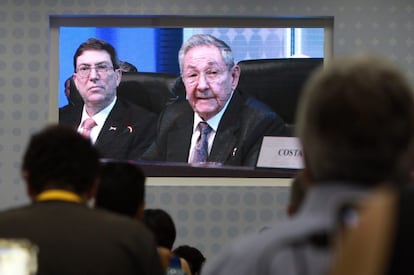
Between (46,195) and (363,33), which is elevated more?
(363,33)

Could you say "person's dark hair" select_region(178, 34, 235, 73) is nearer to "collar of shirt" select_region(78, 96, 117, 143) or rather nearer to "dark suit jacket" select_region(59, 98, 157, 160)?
"dark suit jacket" select_region(59, 98, 157, 160)

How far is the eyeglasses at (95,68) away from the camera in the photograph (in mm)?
7234

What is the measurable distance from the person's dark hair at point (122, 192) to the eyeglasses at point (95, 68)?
16.0ft

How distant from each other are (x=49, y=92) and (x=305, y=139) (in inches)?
250

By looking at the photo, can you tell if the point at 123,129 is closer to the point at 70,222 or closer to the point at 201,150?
the point at 201,150

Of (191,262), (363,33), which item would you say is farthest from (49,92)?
(191,262)

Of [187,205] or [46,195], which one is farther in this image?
[187,205]

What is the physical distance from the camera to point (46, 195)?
1943mm

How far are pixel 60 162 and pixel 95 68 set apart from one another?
17.6 ft

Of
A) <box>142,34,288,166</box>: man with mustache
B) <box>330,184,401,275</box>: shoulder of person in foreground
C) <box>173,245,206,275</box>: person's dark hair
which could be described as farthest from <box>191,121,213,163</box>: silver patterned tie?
<box>330,184,401,275</box>: shoulder of person in foreground

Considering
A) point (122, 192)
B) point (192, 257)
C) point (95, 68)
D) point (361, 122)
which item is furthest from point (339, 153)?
point (95, 68)

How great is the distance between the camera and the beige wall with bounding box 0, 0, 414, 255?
718 centimetres

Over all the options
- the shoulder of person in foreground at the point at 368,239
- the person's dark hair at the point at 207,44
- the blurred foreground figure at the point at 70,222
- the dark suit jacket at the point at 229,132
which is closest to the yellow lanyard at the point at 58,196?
the blurred foreground figure at the point at 70,222

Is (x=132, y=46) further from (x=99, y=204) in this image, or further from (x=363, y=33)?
(x=99, y=204)
